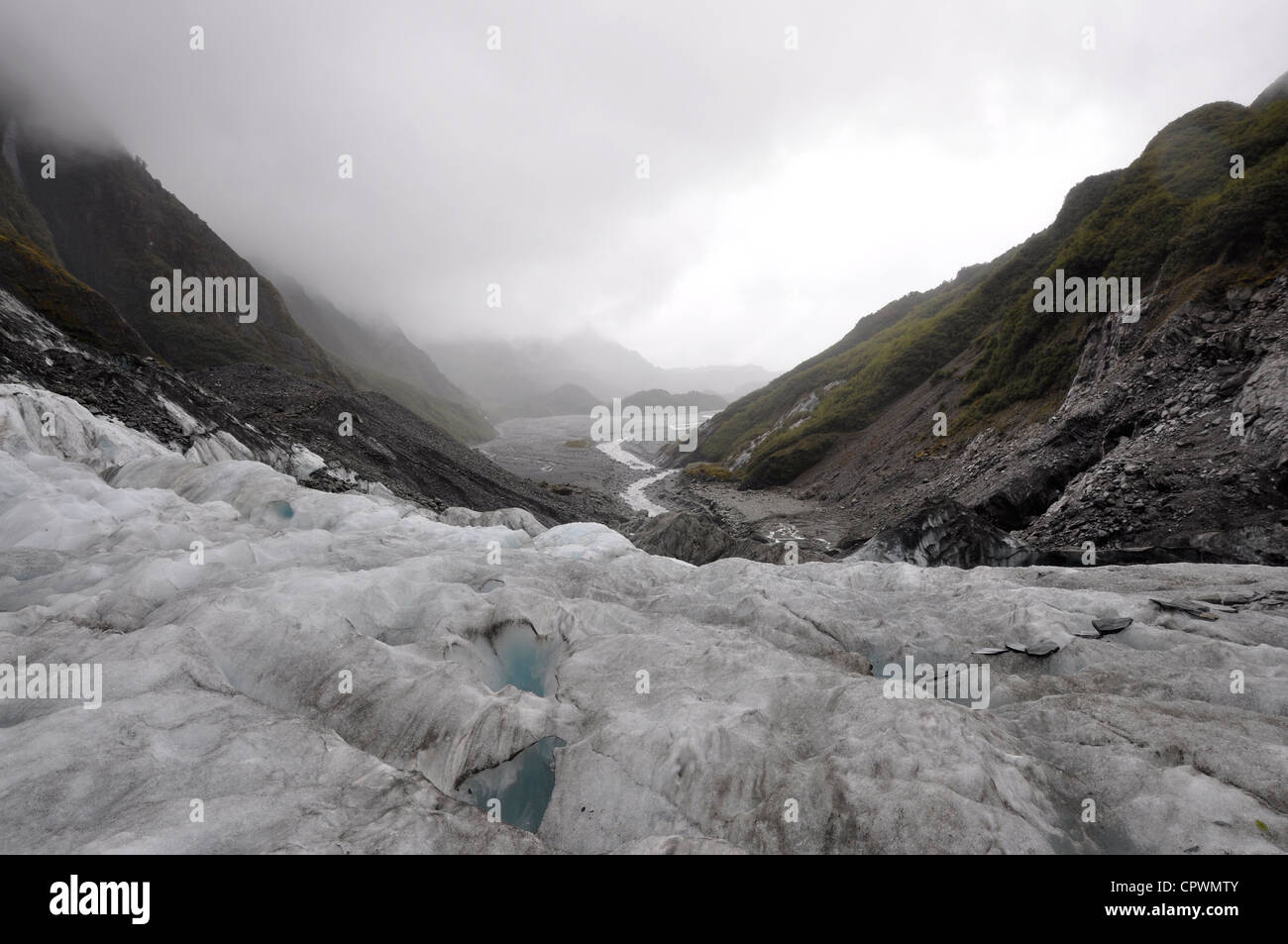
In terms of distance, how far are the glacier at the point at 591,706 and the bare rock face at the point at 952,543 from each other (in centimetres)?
875

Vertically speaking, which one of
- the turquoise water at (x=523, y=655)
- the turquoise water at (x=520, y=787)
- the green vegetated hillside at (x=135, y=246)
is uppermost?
the green vegetated hillside at (x=135, y=246)

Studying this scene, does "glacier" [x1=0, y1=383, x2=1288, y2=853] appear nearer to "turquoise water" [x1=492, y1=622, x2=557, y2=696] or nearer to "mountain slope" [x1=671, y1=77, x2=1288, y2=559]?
"turquoise water" [x1=492, y1=622, x2=557, y2=696]

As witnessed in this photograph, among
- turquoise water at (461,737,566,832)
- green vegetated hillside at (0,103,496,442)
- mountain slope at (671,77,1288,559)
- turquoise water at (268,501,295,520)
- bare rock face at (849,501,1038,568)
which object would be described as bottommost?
turquoise water at (461,737,566,832)

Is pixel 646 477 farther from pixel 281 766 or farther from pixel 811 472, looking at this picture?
pixel 281 766

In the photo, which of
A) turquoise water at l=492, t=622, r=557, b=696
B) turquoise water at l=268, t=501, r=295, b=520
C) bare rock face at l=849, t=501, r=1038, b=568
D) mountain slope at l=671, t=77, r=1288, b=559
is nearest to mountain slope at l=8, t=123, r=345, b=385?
turquoise water at l=268, t=501, r=295, b=520

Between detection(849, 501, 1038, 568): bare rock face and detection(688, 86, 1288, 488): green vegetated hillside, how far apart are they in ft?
78.6

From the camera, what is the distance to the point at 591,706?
1230 centimetres

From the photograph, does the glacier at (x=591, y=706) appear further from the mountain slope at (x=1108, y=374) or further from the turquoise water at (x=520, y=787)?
the mountain slope at (x=1108, y=374)

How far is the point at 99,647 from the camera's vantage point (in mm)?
11695

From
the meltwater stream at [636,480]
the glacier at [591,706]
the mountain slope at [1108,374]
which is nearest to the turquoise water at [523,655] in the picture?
the glacier at [591,706]

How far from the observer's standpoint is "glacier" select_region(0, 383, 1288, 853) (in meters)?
8.18

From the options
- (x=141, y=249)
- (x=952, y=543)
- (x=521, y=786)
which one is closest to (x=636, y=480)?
(x=952, y=543)

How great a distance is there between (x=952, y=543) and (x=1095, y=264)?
41.5m

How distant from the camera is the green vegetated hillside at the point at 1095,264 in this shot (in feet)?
120
